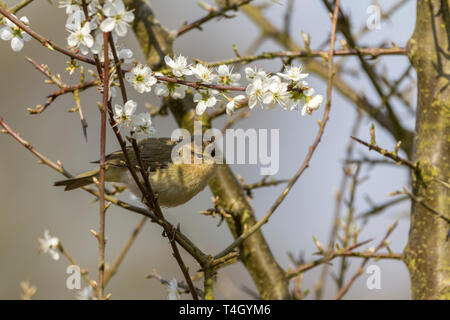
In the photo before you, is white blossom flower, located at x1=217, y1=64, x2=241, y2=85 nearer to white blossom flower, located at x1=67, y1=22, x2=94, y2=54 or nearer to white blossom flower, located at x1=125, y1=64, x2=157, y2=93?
white blossom flower, located at x1=125, y1=64, x2=157, y2=93

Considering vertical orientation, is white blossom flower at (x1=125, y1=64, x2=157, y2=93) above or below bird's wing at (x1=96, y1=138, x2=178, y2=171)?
below

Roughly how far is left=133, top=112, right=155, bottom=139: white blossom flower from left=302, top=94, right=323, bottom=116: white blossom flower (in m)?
0.62

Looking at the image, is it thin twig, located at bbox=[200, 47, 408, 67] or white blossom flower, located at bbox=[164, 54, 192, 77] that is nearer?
white blossom flower, located at bbox=[164, 54, 192, 77]

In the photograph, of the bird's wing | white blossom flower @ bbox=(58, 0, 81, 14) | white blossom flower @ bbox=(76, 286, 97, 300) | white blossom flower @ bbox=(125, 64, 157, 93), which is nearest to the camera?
white blossom flower @ bbox=(58, 0, 81, 14)

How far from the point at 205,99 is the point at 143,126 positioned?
276mm

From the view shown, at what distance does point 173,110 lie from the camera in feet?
12.3

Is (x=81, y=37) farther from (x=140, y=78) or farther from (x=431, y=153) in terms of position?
(x=431, y=153)

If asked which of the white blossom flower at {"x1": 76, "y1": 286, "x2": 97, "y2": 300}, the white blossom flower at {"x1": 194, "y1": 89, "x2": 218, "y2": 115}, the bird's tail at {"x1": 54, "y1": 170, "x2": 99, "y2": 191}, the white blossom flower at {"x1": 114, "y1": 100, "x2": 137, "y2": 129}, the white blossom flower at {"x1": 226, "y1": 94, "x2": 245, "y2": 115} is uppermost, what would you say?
the bird's tail at {"x1": 54, "y1": 170, "x2": 99, "y2": 191}

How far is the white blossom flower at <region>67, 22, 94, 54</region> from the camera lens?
1782 millimetres

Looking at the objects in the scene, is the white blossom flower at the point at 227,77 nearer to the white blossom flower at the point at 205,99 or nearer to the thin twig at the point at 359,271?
the white blossom flower at the point at 205,99

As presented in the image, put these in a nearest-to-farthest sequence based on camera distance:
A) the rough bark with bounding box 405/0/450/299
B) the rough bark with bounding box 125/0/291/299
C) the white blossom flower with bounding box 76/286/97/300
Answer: the rough bark with bounding box 405/0/450/299 → the white blossom flower with bounding box 76/286/97/300 → the rough bark with bounding box 125/0/291/299

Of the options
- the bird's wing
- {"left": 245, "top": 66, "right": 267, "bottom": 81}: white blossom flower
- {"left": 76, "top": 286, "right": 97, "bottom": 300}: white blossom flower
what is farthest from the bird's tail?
{"left": 245, "top": 66, "right": 267, "bottom": 81}: white blossom flower

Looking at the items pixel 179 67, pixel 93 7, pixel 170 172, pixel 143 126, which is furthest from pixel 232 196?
pixel 93 7

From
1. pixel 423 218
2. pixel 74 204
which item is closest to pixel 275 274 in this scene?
pixel 423 218
